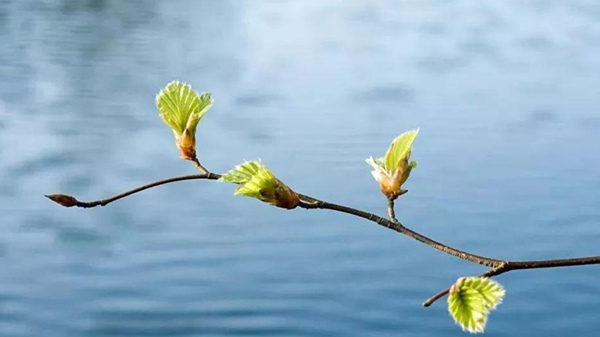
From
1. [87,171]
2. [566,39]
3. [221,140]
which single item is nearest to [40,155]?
[87,171]

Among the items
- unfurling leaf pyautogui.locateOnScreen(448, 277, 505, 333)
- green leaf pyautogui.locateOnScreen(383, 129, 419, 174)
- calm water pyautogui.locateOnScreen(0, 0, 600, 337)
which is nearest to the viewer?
unfurling leaf pyautogui.locateOnScreen(448, 277, 505, 333)

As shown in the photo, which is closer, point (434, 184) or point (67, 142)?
point (434, 184)

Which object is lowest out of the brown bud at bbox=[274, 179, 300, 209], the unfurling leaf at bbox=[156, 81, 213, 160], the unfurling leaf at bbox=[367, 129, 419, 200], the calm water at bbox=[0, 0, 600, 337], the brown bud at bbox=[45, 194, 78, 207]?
the brown bud at bbox=[45, 194, 78, 207]

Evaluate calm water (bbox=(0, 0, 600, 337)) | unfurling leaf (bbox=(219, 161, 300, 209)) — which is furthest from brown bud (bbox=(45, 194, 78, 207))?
calm water (bbox=(0, 0, 600, 337))

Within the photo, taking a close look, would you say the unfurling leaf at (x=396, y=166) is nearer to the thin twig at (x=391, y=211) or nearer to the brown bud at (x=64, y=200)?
the thin twig at (x=391, y=211)

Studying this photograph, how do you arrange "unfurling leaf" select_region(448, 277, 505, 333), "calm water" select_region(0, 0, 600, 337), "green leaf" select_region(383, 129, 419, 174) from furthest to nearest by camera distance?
1. "calm water" select_region(0, 0, 600, 337)
2. "green leaf" select_region(383, 129, 419, 174)
3. "unfurling leaf" select_region(448, 277, 505, 333)

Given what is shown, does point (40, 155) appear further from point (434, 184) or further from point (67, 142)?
point (434, 184)

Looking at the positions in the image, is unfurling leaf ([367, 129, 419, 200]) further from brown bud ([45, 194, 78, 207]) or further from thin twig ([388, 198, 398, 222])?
brown bud ([45, 194, 78, 207])
